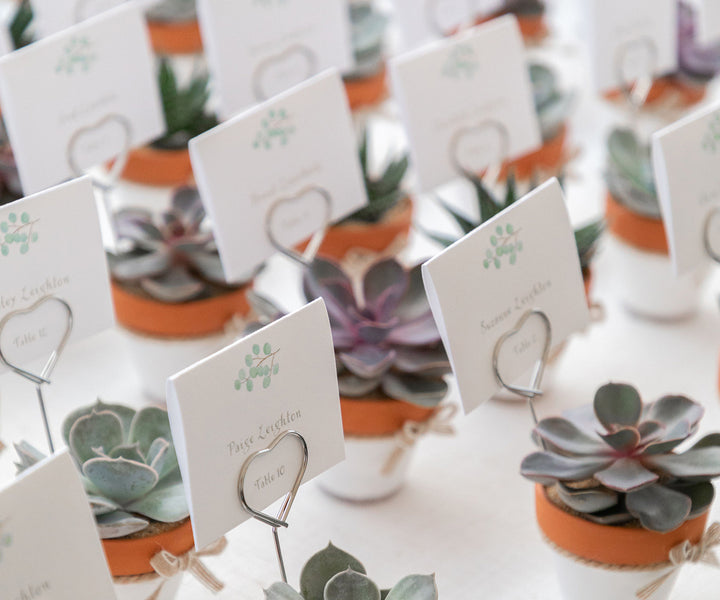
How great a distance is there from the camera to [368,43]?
238cm

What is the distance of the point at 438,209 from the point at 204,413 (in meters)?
1.23

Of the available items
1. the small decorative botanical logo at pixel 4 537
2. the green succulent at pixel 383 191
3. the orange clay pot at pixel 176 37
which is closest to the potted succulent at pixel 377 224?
the green succulent at pixel 383 191

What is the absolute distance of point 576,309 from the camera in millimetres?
1358

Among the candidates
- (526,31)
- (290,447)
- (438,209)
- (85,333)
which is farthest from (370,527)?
(526,31)

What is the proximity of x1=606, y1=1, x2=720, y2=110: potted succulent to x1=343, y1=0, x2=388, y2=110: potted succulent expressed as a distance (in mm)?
535

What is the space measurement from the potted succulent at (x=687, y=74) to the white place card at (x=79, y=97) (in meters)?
1.10

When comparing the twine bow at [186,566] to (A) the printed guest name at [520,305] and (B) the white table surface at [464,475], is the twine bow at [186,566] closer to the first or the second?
(B) the white table surface at [464,475]

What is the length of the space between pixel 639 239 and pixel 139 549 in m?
0.99

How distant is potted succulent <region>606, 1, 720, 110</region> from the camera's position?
2.22 m

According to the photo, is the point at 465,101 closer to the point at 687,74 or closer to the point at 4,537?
the point at 687,74

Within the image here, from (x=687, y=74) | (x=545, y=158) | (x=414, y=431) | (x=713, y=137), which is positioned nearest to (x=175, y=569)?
(x=414, y=431)

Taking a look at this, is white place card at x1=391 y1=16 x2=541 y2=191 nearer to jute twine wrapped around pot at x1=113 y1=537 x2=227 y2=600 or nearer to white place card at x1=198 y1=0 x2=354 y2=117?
white place card at x1=198 y1=0 x2=354 y2=117

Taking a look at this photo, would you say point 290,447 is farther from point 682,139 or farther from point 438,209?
point 438,209

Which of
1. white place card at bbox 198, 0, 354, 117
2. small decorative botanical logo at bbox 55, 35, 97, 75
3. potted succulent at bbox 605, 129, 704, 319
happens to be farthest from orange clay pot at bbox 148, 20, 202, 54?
potted succulent at bbox 605, 129, 704, 319
